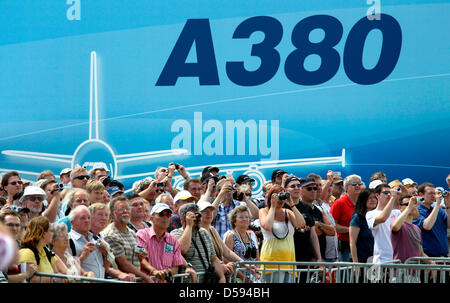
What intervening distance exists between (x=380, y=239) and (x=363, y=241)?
0.71 ft

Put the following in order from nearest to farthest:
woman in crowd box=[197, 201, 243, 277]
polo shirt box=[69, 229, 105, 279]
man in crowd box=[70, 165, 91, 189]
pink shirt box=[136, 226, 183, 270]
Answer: polo shirt box=[69, 229, 105, 279] → pink shirt box=[136, 226, 183, 270] → woman in crowd box=[197, 201, 243, 277] → man in crowd box=[70, 165, 91, 189]

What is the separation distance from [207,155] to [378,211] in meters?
5.17

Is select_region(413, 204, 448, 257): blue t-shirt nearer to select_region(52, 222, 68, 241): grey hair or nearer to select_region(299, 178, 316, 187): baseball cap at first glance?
select_region(299, 178, 316, 187): baseball cap

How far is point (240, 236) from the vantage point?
8.16 m

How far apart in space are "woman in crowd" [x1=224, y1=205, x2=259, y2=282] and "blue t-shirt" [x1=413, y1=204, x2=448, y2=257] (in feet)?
10.0

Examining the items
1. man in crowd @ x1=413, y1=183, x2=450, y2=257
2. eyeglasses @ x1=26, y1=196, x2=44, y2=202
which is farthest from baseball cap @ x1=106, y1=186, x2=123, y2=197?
man in crowd @ x1=413, y1=183, x2=450, y2=257

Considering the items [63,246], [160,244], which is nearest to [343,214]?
[160,244]

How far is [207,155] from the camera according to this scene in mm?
13344

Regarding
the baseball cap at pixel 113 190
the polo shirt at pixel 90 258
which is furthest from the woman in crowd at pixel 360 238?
the polo shirt at pixel 90 258

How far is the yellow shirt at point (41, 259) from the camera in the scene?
5613 millimetres

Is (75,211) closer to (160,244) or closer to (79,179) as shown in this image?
(160,244)

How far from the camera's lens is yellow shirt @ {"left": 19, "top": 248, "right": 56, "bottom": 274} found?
5.61 metres
